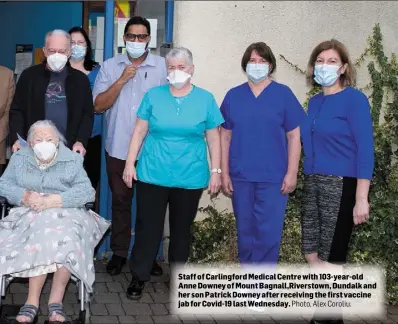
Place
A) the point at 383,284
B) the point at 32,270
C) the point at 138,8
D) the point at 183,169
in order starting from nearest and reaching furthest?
the point at 32,270, the point at 183,169, the point at 383,284, the point at 138,8

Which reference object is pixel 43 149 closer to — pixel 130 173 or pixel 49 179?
pixel 49 179

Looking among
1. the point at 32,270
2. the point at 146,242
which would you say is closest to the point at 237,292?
the point at 146,242

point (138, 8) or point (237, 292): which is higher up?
point (138, 8)

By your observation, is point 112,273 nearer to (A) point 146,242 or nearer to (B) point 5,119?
(A) point 146,242

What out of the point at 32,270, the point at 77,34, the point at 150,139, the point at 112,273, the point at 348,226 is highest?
the point at 77,34

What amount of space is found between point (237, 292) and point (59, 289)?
1.39 m

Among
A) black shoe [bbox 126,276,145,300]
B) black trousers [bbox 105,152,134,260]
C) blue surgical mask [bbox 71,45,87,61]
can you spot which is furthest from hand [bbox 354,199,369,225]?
blue surgical mask [bbox 71,45,87,61]

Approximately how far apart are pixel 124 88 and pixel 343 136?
6.32 feet

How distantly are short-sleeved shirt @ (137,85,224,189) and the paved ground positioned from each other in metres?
0.95

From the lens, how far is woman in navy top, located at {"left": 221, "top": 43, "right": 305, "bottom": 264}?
4.82 meters

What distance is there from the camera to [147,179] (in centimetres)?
487

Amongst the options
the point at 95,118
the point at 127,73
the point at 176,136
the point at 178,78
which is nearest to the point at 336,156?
the point at 176,136

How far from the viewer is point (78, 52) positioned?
567cm

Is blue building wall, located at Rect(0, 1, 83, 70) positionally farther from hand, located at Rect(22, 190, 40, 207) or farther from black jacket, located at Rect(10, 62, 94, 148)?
hand, located at Rect(22, 190, 40, 207)
